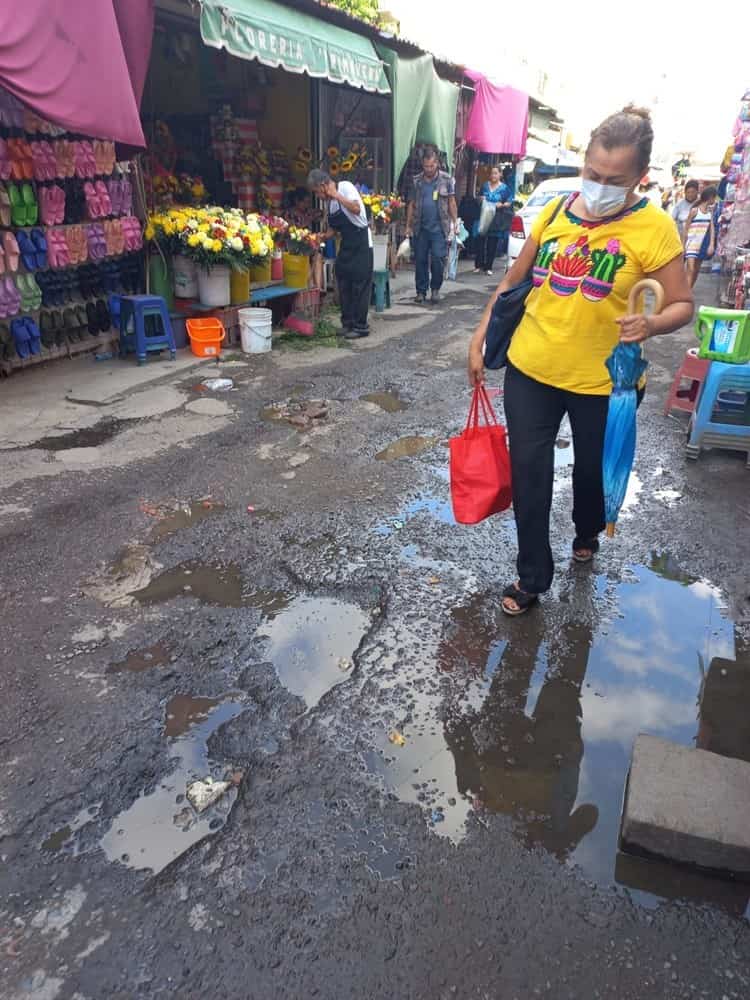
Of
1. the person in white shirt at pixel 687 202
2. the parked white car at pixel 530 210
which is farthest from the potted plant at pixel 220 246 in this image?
the person in white shirt at pixel 687 202

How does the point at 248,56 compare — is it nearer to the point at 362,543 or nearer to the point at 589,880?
the point at 362,543

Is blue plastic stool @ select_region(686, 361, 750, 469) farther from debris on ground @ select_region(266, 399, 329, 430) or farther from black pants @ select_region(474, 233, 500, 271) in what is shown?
black pants @ select_region(474, 233, 500, 271)

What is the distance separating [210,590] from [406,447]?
2.29 metres

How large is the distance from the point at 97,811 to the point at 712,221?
1289cm

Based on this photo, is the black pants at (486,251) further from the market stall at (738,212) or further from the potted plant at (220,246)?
the potted plant at (220,246)

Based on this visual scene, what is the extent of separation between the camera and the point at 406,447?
17.2ft

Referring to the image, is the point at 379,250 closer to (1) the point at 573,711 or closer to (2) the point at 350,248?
(2) the point at 350,248

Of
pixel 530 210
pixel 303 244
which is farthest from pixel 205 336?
pixel 530 210

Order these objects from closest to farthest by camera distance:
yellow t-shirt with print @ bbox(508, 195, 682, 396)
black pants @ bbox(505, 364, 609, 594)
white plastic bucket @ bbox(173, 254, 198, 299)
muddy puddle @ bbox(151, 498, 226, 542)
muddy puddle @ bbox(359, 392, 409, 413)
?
1. yellow t-shirt with print @ bbox(508, 195, 682, 396)
2. black pants @ bbox(505, 364, 609, 594)
3. muddy puddle @ bbox(151, 498, 226, 542)
4. muddy puddle @ bbox(359, 392, 409, 413)
5. white plastic bucket @ bbox(173, 254, 198, 299)

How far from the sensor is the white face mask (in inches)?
99.3

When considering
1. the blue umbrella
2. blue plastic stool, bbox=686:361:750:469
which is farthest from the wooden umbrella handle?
blue plastic stool, bbox=686:361:750:469

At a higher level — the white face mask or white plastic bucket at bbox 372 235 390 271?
the white face mask

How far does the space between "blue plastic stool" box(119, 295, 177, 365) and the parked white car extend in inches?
290

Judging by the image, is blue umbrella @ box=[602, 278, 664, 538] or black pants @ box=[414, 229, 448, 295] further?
black pants @ box=[414, 229, 448, 295]
